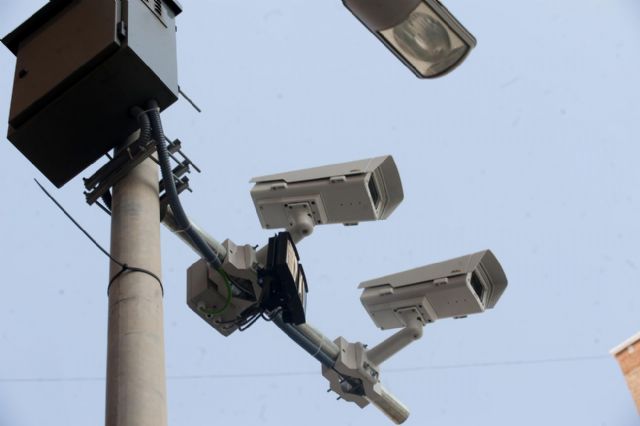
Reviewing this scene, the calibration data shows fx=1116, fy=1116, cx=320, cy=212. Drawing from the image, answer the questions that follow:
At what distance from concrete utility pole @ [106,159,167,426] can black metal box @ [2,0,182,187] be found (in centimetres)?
32

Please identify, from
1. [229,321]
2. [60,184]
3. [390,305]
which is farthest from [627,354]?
[60,184]

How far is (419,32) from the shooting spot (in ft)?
14.6

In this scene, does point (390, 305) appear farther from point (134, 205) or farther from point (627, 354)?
point (627, 354)

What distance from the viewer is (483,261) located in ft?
22.5

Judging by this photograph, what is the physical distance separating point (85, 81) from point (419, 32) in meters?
1.43

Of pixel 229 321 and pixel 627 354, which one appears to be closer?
pixel 229 321

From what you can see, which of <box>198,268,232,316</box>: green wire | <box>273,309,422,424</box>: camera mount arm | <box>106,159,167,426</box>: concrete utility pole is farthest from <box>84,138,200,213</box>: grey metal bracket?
<box>273,309,422,424</box>: camera mount arm

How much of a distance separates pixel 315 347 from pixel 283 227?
79 cm

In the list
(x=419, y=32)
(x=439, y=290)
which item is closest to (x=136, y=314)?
(x=419, y=32)

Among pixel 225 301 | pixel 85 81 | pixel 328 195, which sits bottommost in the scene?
pixel 225 301

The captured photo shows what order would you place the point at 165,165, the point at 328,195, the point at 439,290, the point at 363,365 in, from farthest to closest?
the point at 363,365 → the point at 439,290 → the point at 328,195 → the point at 165,165

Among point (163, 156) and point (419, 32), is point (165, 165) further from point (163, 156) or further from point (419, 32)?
point (419, 32)

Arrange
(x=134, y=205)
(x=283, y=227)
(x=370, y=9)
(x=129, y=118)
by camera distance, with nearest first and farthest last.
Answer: (x=370, y=9) < (x=134, y=205) < (x=129, y=118) < (x=283, y=227)

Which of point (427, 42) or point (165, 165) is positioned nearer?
point (427, 42)
